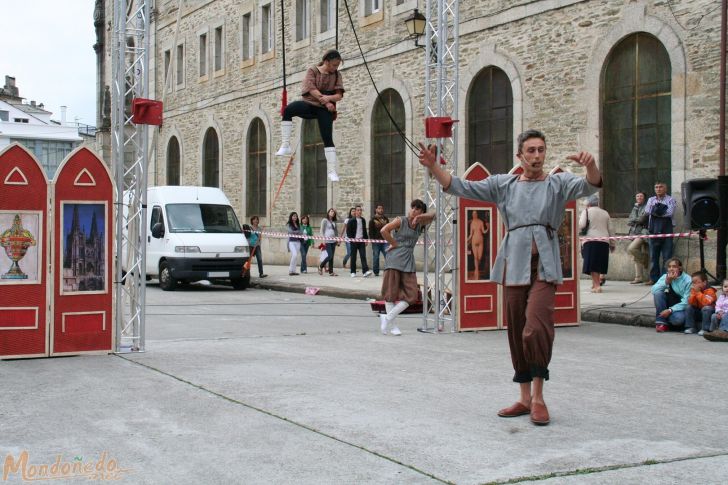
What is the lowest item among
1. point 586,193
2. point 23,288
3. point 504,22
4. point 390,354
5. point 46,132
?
point 390,354

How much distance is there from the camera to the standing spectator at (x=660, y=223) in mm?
16500

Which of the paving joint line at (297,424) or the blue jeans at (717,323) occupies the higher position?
the blue jeans at (717,323)

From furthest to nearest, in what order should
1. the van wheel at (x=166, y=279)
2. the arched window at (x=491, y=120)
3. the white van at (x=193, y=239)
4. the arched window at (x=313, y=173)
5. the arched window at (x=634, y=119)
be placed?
the arched window at (x=313, y=173)
the arched window at (x=491, y=120)
the van wheel at (x=166, y=279)
the white van at (x=193, y=239)
the arched window at (x=634, y=119)

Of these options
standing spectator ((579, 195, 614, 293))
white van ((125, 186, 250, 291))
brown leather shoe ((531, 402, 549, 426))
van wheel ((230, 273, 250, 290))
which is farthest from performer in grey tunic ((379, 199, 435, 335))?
van wheel ((230, 273, 250, 290))

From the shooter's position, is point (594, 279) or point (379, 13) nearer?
point (594, 279)

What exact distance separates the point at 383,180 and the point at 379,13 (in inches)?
172

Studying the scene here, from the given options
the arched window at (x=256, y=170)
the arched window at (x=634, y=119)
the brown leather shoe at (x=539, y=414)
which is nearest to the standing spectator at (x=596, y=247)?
the arched window at (x=634, y=119)

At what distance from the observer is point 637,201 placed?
17.3 m

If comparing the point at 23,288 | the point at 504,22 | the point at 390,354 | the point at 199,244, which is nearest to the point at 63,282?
the point at 23,288

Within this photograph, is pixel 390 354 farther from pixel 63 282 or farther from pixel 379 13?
pixel 379 13

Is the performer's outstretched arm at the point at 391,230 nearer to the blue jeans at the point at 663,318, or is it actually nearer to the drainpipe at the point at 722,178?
the blue jeans at the point at 663,318

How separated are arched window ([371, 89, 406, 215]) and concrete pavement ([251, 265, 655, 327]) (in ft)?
7.28

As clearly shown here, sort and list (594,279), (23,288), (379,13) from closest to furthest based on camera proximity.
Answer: (23,288)
(594,279)
(379,13)

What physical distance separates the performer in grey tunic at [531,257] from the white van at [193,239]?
47.6 feet
